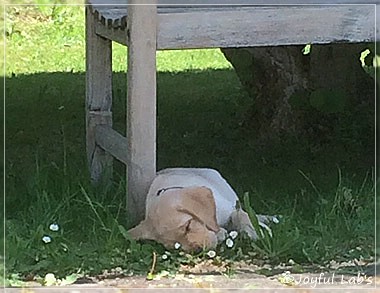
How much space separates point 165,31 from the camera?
414cm

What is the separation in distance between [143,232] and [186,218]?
0.66ft

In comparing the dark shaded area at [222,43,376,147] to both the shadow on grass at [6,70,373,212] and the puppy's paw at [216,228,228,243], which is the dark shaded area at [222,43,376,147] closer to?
the shadow on grass at [6,70,373,212]

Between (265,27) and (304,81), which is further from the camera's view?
(304,81)

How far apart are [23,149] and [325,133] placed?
1770 millimetres

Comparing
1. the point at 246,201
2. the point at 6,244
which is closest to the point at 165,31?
the point at 246,201

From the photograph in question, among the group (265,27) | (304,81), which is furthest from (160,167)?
(265,27)

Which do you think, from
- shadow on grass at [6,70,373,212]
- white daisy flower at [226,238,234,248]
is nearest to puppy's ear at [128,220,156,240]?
white daisy flower at [226,238,234,248]

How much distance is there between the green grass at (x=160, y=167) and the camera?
381cm

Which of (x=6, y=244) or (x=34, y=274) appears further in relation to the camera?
(x=6, y=244)

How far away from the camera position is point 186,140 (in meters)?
6.12

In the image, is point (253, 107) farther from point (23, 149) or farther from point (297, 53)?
point (23, 149)

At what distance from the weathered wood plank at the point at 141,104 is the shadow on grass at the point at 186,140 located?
0.55 m

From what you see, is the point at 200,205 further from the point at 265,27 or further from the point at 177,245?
the point at 265,27

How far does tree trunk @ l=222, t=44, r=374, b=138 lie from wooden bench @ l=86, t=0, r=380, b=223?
4.85ft
